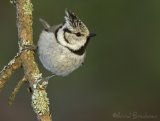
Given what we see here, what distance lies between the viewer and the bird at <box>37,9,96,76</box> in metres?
3.94

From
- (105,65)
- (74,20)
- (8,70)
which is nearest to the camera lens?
(8,70)

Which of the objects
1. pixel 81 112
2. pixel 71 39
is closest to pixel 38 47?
pixel 71 39

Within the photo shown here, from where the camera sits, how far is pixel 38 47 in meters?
3.96

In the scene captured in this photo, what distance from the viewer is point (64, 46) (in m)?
4.08

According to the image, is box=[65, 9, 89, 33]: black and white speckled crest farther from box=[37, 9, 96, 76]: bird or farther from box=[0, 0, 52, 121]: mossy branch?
box=[0, 0, 52, 121]: mossy branch

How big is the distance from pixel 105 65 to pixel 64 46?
3384mm

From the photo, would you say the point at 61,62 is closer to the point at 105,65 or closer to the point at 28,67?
the point at 28,67

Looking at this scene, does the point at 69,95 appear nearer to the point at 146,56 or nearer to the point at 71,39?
the point at 146,56

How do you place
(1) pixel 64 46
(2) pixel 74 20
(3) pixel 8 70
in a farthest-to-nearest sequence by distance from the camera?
1. (1) pixel 64 46
2. (2) pixel 74 20
3. (3) pixel 8 70

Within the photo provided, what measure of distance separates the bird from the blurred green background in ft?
9.62

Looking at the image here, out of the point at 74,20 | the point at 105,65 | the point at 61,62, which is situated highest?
the point at 74,20

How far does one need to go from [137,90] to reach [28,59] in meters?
3.85

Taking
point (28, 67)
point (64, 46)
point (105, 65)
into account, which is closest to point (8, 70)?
point (28, 67)

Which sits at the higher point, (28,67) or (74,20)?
(74,20)
